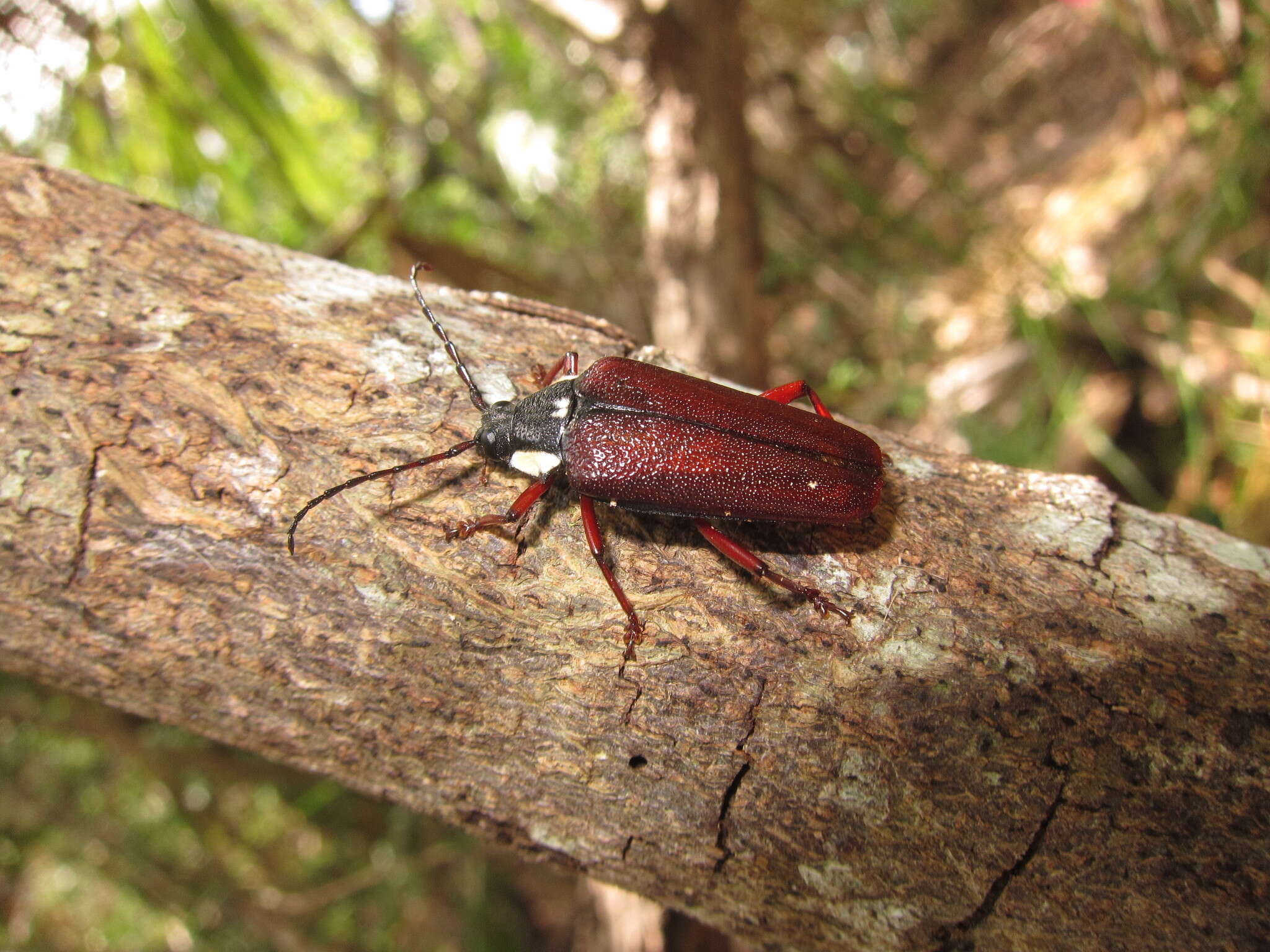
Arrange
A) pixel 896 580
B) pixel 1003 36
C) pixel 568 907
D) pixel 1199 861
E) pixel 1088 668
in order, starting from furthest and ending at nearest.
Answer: pixel 1003 36
pixel 568 907
pixel 896 580
pixel 1088 668
pixel 1199 861

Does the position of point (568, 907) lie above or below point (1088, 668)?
below

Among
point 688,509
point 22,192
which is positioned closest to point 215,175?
point 22,192

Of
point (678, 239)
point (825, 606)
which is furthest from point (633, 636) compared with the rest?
point (678, 239)

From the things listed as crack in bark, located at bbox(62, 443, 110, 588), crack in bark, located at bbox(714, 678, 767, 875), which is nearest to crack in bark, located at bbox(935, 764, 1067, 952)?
crack in bark, located at bbox(714, 678, 767, 875)

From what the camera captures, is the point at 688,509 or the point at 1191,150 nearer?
the point at 688,509

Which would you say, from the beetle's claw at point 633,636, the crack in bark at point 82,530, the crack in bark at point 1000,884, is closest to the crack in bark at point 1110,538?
the crack in bark at point 1000,884

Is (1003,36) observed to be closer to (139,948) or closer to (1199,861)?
(1199,861)
